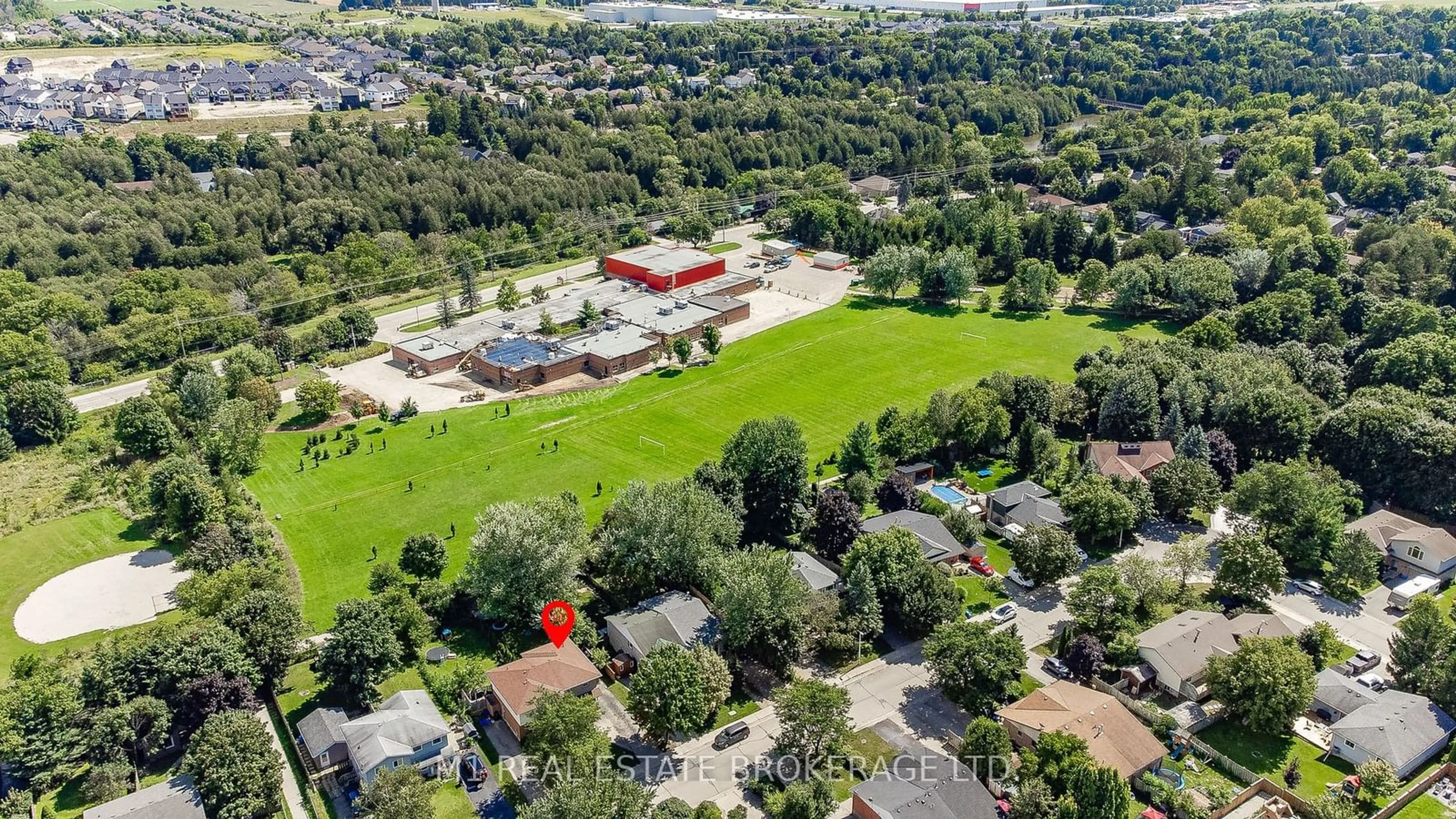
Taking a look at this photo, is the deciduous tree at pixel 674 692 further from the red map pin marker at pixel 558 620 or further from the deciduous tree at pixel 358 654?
the deciduous tree at pixel 358 654

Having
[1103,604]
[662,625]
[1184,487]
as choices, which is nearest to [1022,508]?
[1184,487]

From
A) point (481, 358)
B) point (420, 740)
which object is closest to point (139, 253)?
point (481, 358)

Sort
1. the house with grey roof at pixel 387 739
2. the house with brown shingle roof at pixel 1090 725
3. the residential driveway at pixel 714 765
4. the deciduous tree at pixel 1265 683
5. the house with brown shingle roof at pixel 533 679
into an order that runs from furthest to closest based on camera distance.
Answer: the house with brown shingle roof at pixel 533 679
the deciduous tree at pixel 1265 683
the house with grey roof at pixel 387 739
the residential driveway at pixel 714 765
the house with brown shingle roof at pixel 1090 725

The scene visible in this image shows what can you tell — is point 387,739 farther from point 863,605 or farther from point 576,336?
point 576,336

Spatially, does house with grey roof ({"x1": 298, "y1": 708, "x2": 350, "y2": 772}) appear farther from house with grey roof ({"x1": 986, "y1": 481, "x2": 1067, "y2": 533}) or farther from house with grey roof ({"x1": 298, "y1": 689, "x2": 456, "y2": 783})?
house with grey roof ({"x1": 986, "y1": 481, "x2": 1067, "y2": 533})

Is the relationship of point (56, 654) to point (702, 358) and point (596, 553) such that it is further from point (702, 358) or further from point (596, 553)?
point (702, 358)

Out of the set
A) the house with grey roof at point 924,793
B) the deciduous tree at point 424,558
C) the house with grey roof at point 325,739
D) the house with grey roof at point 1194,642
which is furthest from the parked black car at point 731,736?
the deciduous tree at point 424,558

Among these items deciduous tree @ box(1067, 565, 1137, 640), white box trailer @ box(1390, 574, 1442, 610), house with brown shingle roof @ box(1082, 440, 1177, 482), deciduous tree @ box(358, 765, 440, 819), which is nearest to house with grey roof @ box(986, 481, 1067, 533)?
house with brown shingle roof @ box(1082, 440, 1177, 482)
